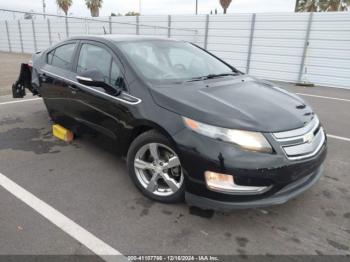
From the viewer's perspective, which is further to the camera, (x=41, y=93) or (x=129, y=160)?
(x=41, y=93)

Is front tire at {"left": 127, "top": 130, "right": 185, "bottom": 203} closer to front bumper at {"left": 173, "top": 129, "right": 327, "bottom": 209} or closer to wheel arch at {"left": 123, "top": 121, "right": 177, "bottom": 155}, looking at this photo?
wheel arch at {"left": 123, "top": 121, "right": 177, "bottom": 155}

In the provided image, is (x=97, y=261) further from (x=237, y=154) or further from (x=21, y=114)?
(x=21, y=114)

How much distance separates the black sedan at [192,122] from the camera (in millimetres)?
2432

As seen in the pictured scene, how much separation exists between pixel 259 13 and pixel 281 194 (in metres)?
11.8

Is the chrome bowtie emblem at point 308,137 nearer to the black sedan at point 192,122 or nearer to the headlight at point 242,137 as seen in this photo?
the black sedan at point 192,122

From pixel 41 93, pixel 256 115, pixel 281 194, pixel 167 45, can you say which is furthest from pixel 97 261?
pixel 41 93

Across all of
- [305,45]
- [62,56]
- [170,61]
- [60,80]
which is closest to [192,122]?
[170,61]

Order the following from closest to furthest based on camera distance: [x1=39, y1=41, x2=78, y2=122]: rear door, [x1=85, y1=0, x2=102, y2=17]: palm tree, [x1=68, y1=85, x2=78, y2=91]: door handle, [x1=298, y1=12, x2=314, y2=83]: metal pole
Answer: [x1=68, y1=85, x2=78, y2=91]: door handle < [x1=39, y1=41, x2=78, y2=122]: rear door < [x1=298, y1=12, x2=314, y2=83]: metal pole < [x1=85, y1=0, x2=102, y2=17]: palm tree

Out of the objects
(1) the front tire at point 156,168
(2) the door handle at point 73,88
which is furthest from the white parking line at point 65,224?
(2) the door handle at point 73,88

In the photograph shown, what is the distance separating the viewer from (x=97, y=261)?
7.39ft

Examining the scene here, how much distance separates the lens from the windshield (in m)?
3.28

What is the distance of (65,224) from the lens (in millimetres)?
2658

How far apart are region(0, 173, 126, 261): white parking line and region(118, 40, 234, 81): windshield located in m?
1.59

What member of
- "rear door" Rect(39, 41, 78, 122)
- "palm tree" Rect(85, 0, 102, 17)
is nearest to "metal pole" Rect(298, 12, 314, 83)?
"rear door" Rect(39, 41, 78, 122)
